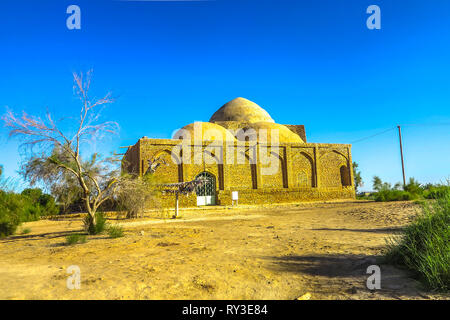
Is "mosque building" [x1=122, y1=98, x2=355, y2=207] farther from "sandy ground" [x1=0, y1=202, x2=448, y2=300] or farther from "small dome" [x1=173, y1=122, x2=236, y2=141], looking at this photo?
"sandy ground" [x1=0, y1=202, x2=448, y2=300]

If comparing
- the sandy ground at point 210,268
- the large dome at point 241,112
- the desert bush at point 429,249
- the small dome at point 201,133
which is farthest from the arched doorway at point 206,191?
the desert bush at point 429,249

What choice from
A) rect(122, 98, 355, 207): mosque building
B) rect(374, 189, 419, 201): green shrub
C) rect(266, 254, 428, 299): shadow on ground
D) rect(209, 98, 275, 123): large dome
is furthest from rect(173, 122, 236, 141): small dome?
rect(266, 254, 428, 299): shadow on ground

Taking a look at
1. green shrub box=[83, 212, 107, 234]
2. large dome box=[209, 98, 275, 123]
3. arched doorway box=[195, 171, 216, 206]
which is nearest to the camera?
green shrub box=[83, 212, 107, 234]

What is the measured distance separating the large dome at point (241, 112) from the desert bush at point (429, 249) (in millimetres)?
26556

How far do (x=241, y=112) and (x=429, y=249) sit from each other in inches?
1133

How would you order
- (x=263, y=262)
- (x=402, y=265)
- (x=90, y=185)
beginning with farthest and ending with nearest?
1. (x=90, y=185)
2. (x=263, y=262)
3. (x=402, y=265)

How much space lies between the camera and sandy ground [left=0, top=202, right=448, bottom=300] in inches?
146

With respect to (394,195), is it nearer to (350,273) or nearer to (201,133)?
(201,133)

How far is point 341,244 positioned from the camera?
6598 mm

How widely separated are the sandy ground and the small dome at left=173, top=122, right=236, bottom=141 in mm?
16376
